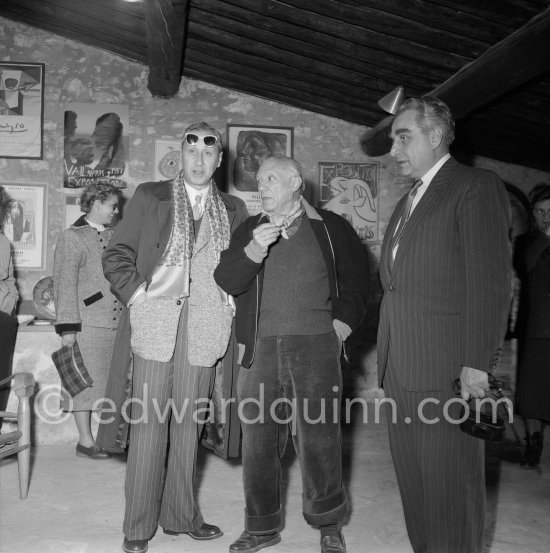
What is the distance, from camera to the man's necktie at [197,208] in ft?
8.84

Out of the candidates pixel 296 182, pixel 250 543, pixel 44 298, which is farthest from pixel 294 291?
pixel 44 298

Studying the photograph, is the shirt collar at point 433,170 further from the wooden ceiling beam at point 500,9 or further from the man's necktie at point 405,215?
the wooden ceiling beam at point 500,9

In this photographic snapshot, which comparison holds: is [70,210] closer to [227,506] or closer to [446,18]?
[227,506]

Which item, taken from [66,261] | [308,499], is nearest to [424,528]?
[308,499]

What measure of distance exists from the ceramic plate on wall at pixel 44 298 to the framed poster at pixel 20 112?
50.4 inches

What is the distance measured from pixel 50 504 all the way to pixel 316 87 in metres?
3.98

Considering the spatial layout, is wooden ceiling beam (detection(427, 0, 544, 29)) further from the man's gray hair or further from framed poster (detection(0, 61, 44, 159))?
framed poster (detection(0, 61, 44, 159))

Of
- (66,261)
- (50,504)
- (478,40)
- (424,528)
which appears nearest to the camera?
(424,528)

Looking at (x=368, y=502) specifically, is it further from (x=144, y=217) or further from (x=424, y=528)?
(x=144, y=217)

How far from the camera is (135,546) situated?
2553mm

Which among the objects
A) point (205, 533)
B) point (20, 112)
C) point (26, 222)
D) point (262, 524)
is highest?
point (20, 112)

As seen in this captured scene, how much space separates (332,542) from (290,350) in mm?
819

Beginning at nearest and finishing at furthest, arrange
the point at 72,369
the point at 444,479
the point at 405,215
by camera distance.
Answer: the point at 444,479
the point at 405,215
the point at 72,369

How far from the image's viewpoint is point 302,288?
2.49m
